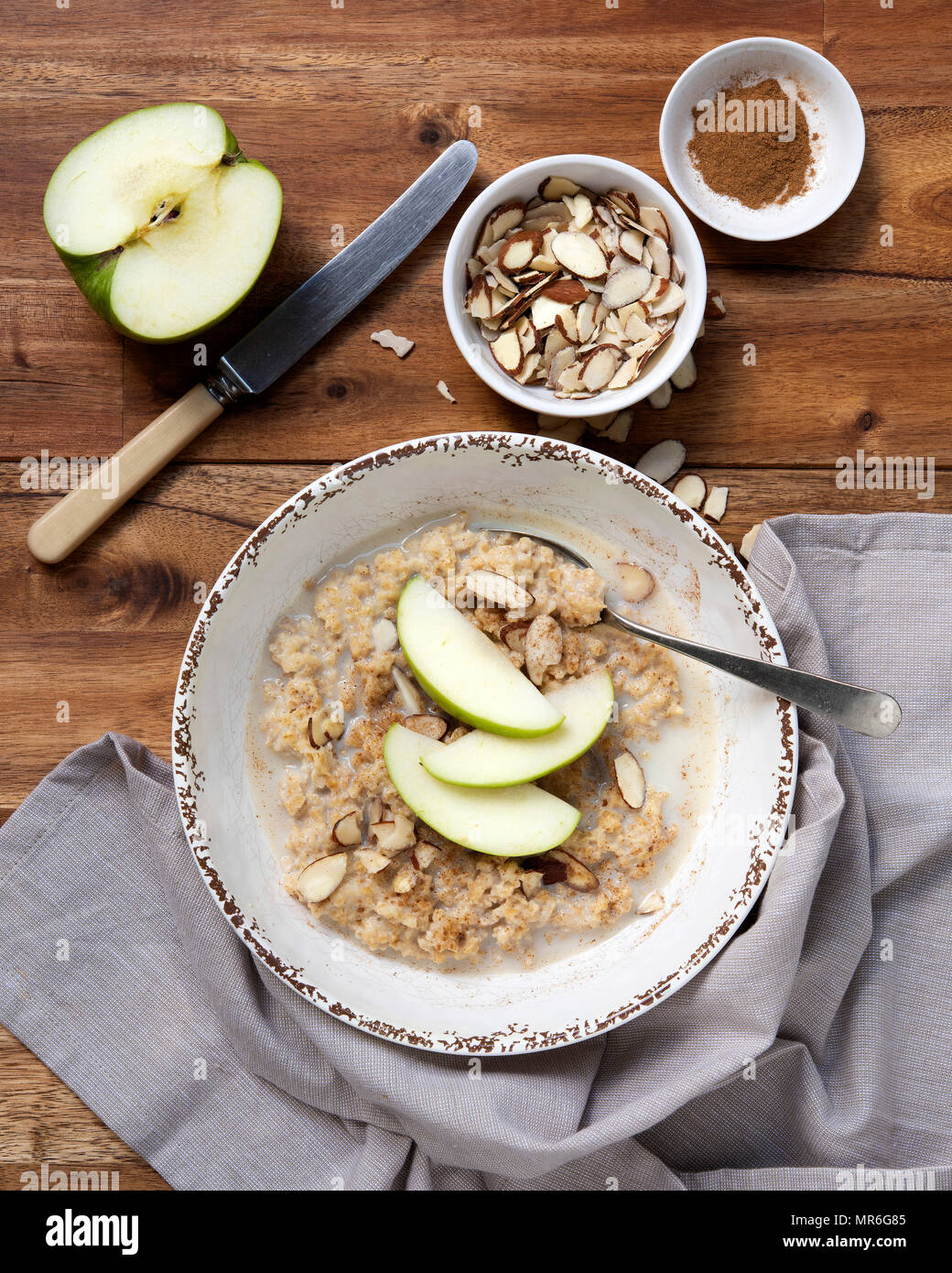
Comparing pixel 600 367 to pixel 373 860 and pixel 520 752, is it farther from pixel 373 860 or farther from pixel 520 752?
pixel 373 860

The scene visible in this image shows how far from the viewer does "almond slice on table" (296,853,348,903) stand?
120 cm

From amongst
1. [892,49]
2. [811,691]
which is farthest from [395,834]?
[892,49]

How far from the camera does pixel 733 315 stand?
4.28 ft

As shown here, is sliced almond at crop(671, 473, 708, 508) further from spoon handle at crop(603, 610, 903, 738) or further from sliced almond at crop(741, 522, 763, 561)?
spoon handle at crop(603, 610, 903, 738)

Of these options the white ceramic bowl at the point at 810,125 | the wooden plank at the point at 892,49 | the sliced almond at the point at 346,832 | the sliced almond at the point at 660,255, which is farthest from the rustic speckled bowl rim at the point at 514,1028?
the wooden plank at the point at 892,49

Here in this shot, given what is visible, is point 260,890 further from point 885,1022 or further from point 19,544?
point 885,1022

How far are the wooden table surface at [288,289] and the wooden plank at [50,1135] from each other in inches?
13.9

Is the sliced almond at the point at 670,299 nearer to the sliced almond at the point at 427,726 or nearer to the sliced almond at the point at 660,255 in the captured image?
the sliced almond at the point at 660,255

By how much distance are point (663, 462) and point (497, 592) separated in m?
0.30

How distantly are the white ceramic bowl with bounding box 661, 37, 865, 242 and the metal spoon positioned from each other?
1.76 feet

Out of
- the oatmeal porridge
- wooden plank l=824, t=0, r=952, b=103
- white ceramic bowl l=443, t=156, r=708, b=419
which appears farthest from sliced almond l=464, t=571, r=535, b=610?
wooden plank l=824, t=0, r=952, b=103
